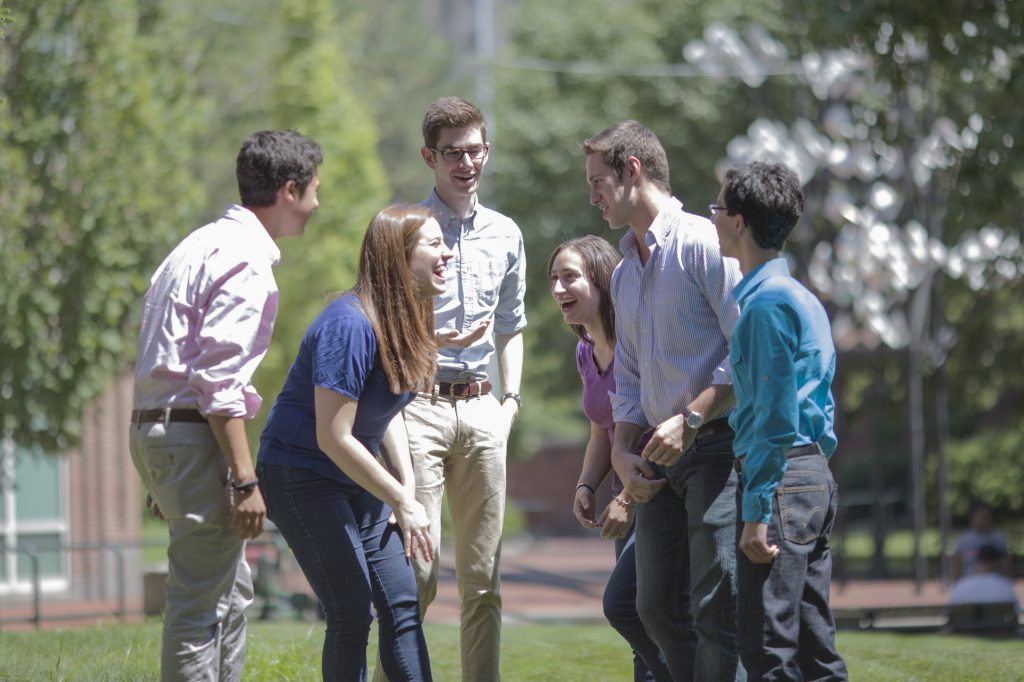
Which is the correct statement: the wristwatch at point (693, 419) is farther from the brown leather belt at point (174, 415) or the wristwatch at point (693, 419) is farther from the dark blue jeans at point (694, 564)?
the brown leather belt at point (174, 415)

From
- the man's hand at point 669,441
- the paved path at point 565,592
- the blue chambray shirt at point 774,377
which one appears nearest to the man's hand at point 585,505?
the man's hand at point 669,441

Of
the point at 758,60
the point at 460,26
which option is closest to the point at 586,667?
the point at 758,60

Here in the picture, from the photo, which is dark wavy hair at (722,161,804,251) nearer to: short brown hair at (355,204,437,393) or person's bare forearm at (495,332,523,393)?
short brown hair at (355,204,437,393)

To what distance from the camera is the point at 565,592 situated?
20672 mm

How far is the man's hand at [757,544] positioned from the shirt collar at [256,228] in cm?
177

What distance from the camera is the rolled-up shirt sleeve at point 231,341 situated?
4621 mm

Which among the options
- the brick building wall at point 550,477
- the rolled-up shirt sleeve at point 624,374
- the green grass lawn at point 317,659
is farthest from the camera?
the brick building wall at point 550,477

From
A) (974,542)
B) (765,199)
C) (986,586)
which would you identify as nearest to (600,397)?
(765,199)

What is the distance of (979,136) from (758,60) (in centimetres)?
1185

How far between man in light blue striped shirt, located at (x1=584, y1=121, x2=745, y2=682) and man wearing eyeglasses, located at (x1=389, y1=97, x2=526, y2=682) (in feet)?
2.16

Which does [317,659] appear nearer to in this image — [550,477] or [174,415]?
[174,415]

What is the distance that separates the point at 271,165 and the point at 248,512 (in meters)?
1.16

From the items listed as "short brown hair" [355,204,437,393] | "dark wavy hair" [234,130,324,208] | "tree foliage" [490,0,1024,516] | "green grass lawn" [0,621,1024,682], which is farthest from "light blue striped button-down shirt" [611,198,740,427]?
"tree foliage" [490,0,1024,516]

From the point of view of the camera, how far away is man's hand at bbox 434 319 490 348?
5461 millimetres
